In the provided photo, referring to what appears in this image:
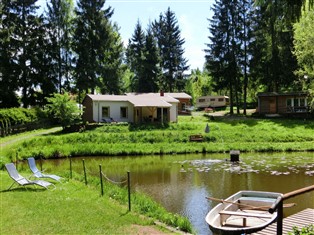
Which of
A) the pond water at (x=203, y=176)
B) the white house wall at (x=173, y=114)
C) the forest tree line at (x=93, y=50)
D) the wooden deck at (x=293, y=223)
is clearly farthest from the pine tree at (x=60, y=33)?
the wooden deck at (x=293, y=223)

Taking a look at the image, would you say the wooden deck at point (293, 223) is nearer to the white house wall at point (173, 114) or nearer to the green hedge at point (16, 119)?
the green hedge at point (16, 119)

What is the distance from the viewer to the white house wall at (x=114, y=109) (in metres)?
39.3

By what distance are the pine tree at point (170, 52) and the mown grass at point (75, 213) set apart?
48332 millimetres

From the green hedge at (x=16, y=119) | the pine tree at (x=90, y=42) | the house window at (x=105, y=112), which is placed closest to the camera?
the green hedge at (x=16, y=119)

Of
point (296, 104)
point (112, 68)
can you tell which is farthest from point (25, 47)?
point (296, 104)

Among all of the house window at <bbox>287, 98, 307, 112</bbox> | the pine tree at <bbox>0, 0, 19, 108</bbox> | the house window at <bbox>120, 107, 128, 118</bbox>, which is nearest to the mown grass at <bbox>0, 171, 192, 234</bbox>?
the house window at <bbox>120, 107, 128, 118</bbox>

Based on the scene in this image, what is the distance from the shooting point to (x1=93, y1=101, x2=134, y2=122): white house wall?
39344 millimetres

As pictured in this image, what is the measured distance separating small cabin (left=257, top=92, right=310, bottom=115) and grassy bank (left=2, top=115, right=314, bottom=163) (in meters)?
5.81

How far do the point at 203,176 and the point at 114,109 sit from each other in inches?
928

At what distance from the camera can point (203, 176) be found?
18500 millimetres

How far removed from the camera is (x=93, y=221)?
9.12m

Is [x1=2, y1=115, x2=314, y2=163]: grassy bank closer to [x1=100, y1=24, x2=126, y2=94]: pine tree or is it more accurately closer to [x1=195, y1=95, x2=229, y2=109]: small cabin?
[x1=100, y1=24, x2=126, y2=94]: pine tree

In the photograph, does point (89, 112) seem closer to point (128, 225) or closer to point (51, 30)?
point (51, 30)

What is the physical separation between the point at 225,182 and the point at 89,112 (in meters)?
26.2
